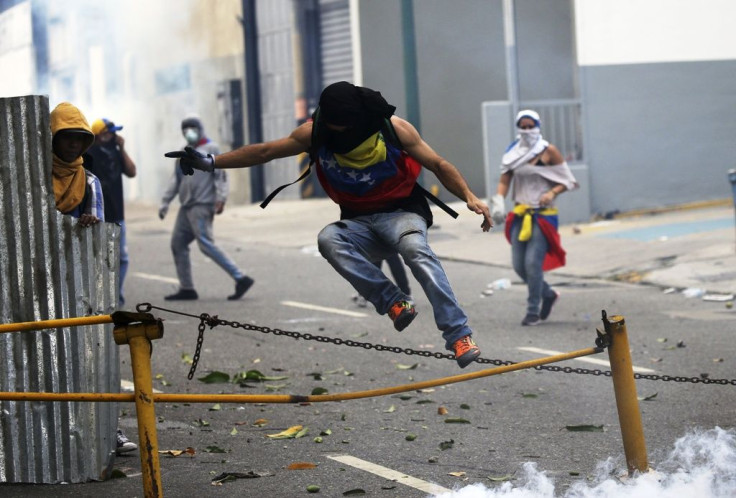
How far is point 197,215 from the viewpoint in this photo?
1266 centimetres

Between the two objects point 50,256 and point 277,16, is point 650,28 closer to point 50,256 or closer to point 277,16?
point 277,16

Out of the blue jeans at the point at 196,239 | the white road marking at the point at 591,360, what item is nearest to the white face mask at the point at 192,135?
the blue jeans at the point at 196,239

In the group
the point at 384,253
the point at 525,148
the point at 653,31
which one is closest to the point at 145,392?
the point at 384,253

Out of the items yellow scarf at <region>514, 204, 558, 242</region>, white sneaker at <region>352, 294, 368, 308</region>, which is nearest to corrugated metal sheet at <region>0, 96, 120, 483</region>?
yellow scarf at <region>514, 204, 558, 242</region>

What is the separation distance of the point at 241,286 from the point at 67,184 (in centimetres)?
657

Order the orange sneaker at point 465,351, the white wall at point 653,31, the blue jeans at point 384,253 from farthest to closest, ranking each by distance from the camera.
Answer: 1. the white wall at point 653,31
2. the blue jeans at point 384,253
3. the orange sneaker at point 465,351

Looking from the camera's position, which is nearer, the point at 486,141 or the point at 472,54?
the point at 486,141

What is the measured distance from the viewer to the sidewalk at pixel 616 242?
1316cm

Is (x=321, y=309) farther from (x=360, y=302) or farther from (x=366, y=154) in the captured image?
(x=366, y=154)

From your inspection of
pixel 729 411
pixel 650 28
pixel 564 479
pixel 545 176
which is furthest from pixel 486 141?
pixel 564 479

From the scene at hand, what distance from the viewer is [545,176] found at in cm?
1077

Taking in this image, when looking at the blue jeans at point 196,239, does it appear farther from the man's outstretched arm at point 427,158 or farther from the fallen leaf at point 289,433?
the man's outstretched arm at point 427,158

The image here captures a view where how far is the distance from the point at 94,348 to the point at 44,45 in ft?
20.5

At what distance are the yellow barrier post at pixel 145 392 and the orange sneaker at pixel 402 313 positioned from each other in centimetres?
173
